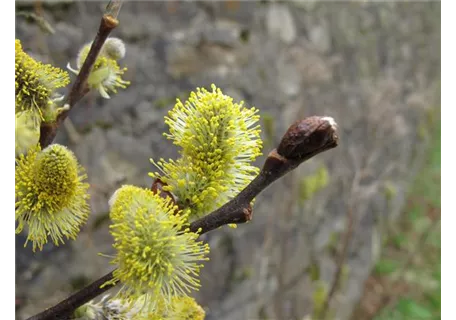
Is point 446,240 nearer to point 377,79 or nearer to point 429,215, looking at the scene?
point 377,79

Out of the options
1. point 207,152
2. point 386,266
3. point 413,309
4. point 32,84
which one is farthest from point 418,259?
point 32,84

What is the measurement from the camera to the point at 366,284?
2922mm

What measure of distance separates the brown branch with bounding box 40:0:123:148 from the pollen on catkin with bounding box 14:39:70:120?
0.02 meters

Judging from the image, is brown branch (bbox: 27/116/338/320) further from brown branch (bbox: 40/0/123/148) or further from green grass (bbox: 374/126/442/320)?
green grass (bbox: 374/126/442/320)

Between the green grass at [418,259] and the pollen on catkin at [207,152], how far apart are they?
2393mm

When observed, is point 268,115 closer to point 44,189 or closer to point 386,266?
point 44,189

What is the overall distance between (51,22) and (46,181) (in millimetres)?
830

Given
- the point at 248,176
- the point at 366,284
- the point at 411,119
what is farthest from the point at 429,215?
the point at 248,176

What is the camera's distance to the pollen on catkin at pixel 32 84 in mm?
484

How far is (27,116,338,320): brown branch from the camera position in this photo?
1.30 ft

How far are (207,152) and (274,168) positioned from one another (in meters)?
0.12

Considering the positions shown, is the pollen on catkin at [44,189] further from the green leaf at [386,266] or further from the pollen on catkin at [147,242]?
the green leaf at [386,266]

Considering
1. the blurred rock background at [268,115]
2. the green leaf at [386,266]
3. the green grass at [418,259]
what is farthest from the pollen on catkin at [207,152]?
the green leaf at [386,266]

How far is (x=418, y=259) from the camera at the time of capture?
3.06m
